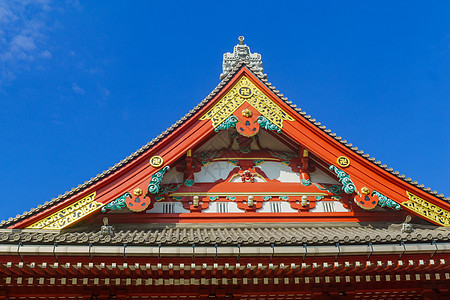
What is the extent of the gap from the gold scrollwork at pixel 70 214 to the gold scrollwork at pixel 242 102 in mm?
3026

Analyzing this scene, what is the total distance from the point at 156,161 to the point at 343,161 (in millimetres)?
4080

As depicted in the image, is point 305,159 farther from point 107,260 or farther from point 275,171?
point 107,260

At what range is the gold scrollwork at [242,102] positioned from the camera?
9.74 m

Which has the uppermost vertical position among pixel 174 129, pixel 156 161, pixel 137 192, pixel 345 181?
pixel 174 129

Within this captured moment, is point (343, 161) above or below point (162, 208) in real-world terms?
above

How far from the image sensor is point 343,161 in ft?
31.0

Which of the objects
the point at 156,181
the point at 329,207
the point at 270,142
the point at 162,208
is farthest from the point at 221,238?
the point at 270,142

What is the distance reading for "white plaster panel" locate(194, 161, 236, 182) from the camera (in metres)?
9.99

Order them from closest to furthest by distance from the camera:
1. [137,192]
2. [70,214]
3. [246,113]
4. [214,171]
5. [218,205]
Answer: [70,214] → [137,192] → [218,205] → [246,113] → [214,171]

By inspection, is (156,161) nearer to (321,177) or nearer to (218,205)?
→ (218,205)

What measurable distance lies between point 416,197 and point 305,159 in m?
2.52

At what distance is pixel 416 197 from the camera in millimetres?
9141

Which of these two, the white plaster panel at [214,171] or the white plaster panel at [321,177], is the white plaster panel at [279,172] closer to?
the white plaster panel at [321,177]

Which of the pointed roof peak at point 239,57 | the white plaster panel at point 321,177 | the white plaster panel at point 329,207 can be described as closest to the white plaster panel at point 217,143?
the white plaster panel at point 321,177
